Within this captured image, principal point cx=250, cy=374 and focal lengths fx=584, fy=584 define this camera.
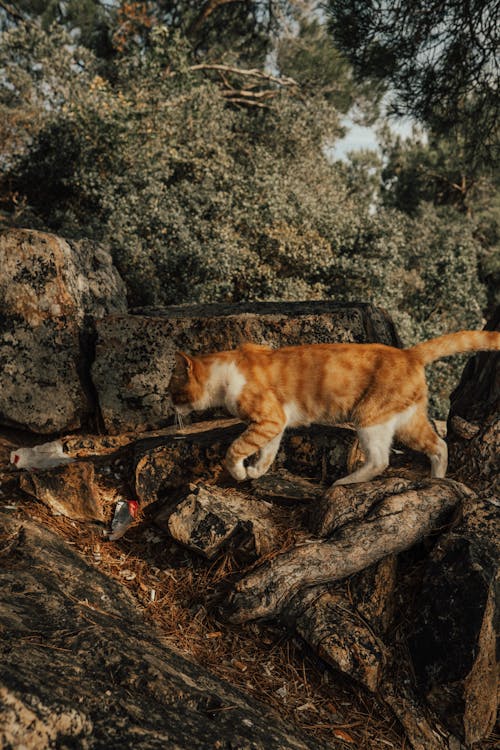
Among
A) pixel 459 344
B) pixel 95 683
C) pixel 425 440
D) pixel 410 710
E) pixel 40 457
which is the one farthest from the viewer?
pixel 40 457

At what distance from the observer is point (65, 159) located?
11.2 meters

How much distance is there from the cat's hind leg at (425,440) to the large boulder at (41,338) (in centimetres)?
283

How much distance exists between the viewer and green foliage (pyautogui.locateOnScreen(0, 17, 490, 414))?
32.3 ft

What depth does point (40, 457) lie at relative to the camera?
484cm

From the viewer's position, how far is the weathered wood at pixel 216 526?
3678 millimetres

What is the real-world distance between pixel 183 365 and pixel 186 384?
0.17 metres

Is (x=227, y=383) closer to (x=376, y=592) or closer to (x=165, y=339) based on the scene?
(x=165, y=339)

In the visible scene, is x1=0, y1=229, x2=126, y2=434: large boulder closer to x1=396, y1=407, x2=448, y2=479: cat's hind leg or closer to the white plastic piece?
the white plastic piece

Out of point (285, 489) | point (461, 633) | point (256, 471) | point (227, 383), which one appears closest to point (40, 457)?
point (227, 383)

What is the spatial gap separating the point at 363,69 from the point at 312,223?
3307 mm

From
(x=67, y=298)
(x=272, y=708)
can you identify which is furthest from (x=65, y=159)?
(x=272, y=708)

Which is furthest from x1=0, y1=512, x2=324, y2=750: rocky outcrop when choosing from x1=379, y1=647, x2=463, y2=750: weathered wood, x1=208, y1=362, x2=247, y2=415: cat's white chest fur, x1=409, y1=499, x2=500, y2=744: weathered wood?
x1=208, y1=362, x2=247, y2=415: cat's white chest fur

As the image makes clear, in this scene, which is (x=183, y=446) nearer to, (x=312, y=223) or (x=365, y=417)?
(x=365, y=417)

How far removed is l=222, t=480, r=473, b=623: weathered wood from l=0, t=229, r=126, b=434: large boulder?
2689 mm
